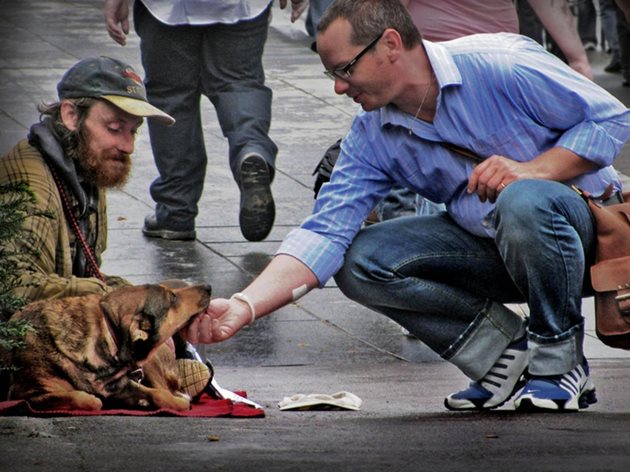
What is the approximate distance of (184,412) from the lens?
16.0ft

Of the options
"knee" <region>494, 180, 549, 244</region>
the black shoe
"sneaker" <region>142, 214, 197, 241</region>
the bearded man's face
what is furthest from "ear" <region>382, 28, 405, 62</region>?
the black shoe

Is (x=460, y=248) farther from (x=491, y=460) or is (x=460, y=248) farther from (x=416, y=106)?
(x=491, y=460)

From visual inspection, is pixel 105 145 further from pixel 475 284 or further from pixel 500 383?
pixel 500 383

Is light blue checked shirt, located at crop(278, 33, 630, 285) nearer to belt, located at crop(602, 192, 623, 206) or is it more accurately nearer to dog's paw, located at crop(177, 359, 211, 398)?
belt, located at crop(602, 192, 623, 206)

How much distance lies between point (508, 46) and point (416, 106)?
371 mm

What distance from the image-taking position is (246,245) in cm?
828

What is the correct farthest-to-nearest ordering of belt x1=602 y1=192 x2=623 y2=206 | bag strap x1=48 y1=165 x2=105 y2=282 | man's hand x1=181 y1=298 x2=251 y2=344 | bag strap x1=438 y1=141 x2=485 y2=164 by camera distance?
bag strap x1=48 y1=165 x2=105 y2=282
belt x1=602 y1=192 x2=623 y2=206
bag strap x1=438 y1=141 x2=485 y2=164
man's hand x1=181 y1=298 x2=251 y2=344

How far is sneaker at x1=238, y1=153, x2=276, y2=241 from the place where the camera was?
7984 mm

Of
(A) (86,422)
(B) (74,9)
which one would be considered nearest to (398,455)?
(A) (86,422)

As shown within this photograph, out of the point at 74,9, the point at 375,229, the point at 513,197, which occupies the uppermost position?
the point at 513,197

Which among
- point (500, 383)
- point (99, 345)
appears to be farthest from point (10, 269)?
point (500, 383)

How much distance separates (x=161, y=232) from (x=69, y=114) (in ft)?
9.46

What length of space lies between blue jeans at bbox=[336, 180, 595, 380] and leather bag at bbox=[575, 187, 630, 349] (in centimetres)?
5

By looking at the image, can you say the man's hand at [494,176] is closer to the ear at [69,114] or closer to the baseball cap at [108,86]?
the baseball cap at [108,86]
